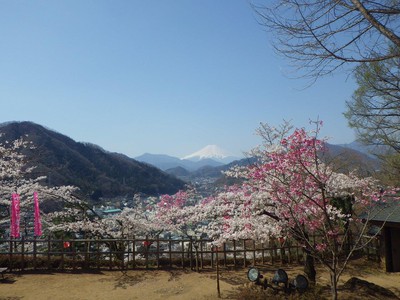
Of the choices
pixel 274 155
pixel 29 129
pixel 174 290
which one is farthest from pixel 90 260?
pixel 29 129

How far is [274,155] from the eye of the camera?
9.66 metres

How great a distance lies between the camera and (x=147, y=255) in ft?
41.3

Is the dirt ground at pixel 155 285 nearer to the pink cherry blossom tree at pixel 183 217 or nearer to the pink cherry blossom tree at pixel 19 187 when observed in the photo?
the pink cherry blossom tree at pixel 183 217

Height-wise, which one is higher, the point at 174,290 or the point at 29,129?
the point at 29,129

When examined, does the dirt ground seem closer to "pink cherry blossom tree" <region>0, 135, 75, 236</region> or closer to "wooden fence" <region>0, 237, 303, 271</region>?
"wooden fence" <region>0, 237, 303, 271</region>

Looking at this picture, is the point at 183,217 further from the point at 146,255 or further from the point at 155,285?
the point at 155,285

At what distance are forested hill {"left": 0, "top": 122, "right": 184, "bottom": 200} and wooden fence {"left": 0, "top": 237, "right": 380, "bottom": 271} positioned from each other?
22449 millimetres

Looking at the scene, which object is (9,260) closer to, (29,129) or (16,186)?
(16,186)

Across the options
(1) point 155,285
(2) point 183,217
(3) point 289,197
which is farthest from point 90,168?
(3) point 289,197

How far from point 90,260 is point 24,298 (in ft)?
11.2

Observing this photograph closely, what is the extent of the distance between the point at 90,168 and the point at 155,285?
4050 centimetres

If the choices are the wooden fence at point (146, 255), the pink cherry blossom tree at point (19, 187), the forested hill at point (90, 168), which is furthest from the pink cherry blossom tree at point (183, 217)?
the forested hill at point (90, 168)

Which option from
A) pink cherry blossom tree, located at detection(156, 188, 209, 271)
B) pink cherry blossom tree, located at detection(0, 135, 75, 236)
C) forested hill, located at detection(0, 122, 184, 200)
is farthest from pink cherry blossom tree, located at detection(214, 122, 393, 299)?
forested hill, located at detection(0, 122, 184, 200)

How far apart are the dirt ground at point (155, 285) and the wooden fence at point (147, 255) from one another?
1.80ft
